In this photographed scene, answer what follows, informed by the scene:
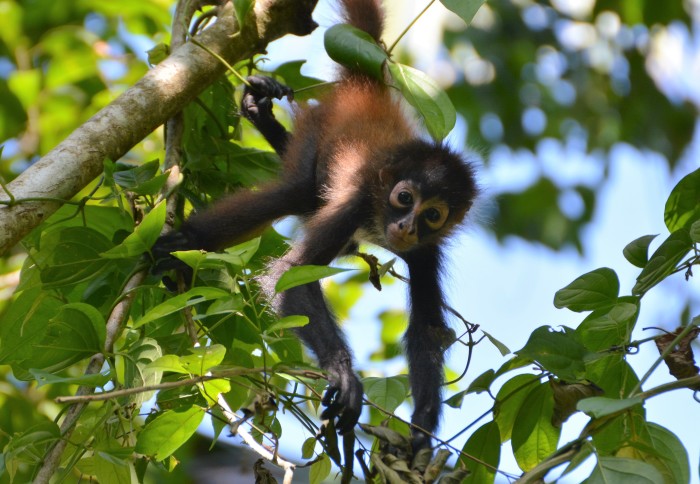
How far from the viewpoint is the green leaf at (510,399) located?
8.17 feet

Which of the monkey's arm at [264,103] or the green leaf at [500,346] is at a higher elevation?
the green leaf at [500,346]

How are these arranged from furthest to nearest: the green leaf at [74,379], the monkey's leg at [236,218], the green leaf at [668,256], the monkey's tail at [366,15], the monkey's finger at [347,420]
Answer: the monkey's tail at [366,15] → the monkey's leg at [236,218] → the monkey's finger at [347,420] → the green leaf at [668,256] → the green leaf at [74,379]

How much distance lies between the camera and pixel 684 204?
2.50 m

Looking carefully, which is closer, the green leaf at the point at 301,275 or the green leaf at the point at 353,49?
the green leaf at the point at 301,275

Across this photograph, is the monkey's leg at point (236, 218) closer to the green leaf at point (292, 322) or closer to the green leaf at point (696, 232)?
the green leaf at point (292, 322)

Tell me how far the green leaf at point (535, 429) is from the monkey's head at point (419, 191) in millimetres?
2014

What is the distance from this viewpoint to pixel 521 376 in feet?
8.19

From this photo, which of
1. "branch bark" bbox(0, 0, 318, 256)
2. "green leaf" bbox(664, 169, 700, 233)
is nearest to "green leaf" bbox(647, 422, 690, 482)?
"green leaf" bbox(664, 169, 700, 233)

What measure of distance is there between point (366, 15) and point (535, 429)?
2.92 meters

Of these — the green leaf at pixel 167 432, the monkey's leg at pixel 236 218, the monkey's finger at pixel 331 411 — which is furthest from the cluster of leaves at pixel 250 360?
the monkey's leg at pixel 236 218

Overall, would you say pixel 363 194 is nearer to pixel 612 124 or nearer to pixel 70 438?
pixel 70 438

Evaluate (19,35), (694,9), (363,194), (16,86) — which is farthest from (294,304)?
(694,9)

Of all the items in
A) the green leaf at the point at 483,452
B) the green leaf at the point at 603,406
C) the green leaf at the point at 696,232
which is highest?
the green leaf at the point at 696,232

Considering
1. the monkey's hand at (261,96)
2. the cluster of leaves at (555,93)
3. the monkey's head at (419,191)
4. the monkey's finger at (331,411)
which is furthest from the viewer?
the cluster of leaves at (555,93)
